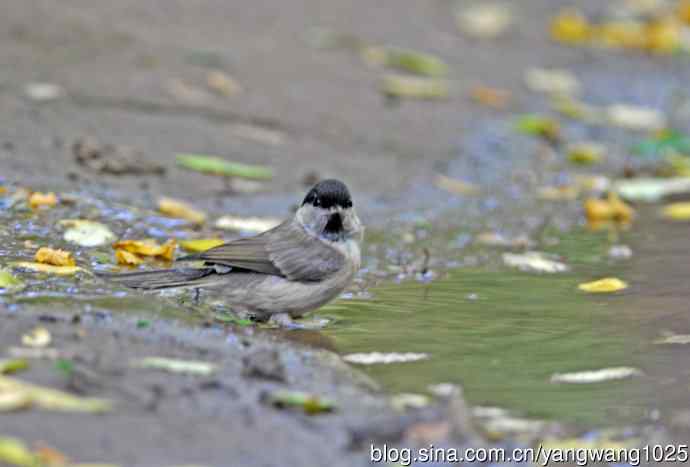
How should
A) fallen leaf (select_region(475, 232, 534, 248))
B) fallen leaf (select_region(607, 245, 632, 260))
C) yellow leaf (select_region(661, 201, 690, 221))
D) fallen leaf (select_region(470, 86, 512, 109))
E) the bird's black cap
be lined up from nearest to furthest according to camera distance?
the bird's black cap < fallen leaf (select_region(607, 245, 632, 260)) < fallen leaf (select_region(475, 232, 534, 248)) < yellow leaf (select_region(661, 201, 690, 221)) < fallen leaf (select_region(470, 86, 512, 109))

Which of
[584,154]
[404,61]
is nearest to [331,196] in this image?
[584,154]

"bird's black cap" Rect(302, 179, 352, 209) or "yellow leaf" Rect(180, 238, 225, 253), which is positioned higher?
"bird's black cap" Rect(302, 179, 352, 209)

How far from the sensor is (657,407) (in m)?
4.90

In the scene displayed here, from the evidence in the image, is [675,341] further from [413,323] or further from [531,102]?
[531,102]

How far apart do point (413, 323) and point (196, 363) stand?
1.71m

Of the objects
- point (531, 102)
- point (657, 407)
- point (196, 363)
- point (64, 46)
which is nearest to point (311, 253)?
point (196, 363)

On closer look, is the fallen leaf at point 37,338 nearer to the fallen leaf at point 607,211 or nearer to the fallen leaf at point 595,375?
the fallen leaf at point 595,375

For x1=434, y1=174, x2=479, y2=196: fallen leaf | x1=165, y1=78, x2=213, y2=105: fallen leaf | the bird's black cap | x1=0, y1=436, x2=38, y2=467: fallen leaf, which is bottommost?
x1=0, y1=436, x2=38, y2=467: fallen leaf

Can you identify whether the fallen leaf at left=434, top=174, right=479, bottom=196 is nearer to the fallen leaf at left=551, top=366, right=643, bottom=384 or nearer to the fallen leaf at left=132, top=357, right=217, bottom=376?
the fallen leaf at left=551, top=366, right=643, bottom=384

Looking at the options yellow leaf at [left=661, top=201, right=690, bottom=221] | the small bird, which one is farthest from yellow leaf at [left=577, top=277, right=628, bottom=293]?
yellow leaf at [left=661, top=201, right=690, bottom=221]

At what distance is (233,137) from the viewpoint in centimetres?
969

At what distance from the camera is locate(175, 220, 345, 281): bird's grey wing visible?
20.2 ft

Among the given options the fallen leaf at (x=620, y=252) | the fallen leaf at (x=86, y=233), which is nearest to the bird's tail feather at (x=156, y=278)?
the fallen leaf at (x=86, y=233)

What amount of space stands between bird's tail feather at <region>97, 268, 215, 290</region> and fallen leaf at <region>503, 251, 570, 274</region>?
235cm
